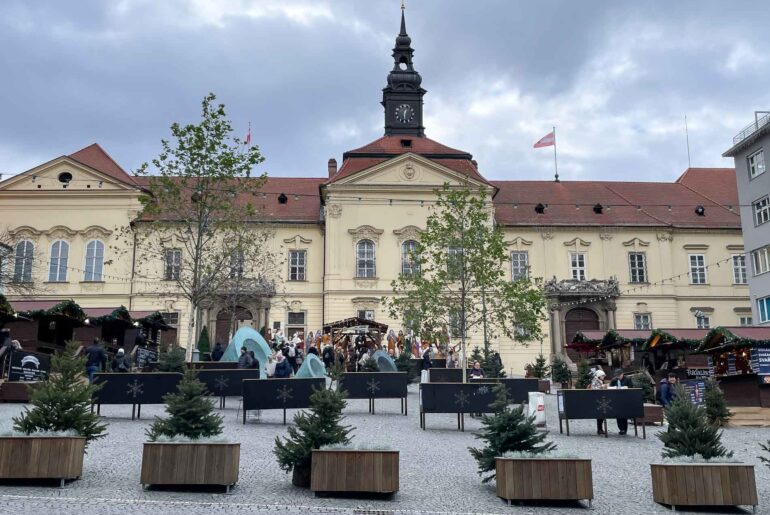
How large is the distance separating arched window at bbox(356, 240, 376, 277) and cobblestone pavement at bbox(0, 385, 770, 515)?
29439mm

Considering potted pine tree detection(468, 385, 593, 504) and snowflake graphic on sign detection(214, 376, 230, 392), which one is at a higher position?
snowflake graphic on sign detection(214, 376, 230, 392)

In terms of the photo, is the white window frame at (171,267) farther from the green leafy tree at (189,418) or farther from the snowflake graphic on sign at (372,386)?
the green leafy tree at (189,418)

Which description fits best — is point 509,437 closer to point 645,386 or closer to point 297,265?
point 645,386

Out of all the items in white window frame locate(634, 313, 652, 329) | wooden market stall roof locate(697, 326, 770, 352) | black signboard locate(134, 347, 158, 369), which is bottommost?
black signboard locate(134, 347, 158, 369)

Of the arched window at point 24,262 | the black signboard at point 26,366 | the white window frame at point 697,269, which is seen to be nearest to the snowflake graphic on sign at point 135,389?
the black signboard at point 26,366

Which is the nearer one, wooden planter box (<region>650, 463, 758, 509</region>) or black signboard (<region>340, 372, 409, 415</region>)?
wooden planter box (<region>650, 463, 758, 509</region>)

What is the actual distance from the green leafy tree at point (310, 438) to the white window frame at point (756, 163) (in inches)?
1455

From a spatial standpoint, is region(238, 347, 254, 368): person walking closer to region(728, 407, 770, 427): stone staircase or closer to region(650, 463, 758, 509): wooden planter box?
region(728, 407, 770, 427): stone staircase

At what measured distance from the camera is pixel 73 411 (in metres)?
11.8

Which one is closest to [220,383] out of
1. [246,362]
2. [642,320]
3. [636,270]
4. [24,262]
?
[246,362]

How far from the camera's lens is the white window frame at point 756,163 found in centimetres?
4188

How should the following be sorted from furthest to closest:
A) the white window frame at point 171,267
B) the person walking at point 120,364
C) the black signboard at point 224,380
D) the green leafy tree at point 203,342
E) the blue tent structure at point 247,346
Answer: the green leafy tree at point 203,342 < the white window frame at point 171,267 < the blue tent structure at point 247,346 < the person walking at point 120,364 < the black signboard at point 224,380

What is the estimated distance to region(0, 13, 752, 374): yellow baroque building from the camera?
1861 inches

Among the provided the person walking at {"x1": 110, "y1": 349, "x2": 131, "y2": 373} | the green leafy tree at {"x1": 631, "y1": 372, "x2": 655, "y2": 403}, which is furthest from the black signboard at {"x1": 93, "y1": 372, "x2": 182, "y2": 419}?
the green leafy tree at {"x1": 631, "y1": 372, "x2": 655, "y2": 403}
